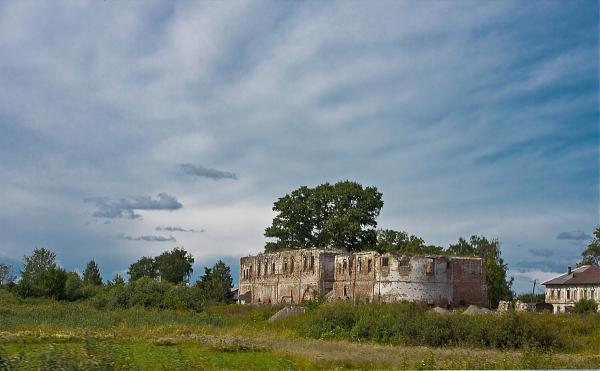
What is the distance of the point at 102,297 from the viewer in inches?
1903

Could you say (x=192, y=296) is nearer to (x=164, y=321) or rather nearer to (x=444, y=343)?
(x=164, y=321)

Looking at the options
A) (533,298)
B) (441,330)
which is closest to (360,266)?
(441,330)

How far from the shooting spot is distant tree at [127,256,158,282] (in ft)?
295

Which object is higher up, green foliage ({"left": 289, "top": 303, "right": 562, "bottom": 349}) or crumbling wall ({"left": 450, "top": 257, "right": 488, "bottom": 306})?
crumbling wall ({"left": 450, "top": 257, "right": 488, "bottom": 306})

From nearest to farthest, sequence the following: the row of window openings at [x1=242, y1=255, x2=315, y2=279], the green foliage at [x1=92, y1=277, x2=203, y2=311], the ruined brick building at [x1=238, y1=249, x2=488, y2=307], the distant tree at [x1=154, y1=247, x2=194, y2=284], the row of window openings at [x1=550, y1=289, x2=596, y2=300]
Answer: the ruined brick building at [x1=238, y1=249, x2=488, y2=307], the green foliage at [x1=92, y1=277, x2=203, y2=311], the row of window openings at [x1=242, y1=255, x2=315, y2=279], the row of window openings at [x1=550, y1=289, x2=596, y2=300], the distant tree at [x1=154, y1=247, x2=194, y2=284]

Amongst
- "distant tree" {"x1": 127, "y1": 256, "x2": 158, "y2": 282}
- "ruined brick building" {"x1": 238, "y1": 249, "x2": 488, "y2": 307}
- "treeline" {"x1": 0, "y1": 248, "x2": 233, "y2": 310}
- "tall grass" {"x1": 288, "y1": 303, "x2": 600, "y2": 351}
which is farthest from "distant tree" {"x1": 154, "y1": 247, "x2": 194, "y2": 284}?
"tall grass" {"x1": 288, "y1": 303, "x2": 600, "y2": 351}

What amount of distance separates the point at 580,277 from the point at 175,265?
47421 mm

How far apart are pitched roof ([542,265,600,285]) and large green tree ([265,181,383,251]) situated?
673 inches

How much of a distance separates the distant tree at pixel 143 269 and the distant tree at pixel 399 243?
127 feet

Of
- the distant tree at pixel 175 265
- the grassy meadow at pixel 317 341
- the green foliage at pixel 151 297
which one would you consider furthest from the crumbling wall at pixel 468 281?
the distant tree at pixel 175 265

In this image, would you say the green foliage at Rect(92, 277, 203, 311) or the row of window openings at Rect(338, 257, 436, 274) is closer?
the row of window openings at Rect(338, 257, 436, 274)

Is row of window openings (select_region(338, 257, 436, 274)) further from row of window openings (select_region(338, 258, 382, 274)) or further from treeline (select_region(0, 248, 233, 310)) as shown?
treeline (select_region(0, 248, 233, 310))

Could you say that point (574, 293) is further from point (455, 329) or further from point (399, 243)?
point (455, 329)

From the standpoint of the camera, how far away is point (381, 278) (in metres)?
44.0
